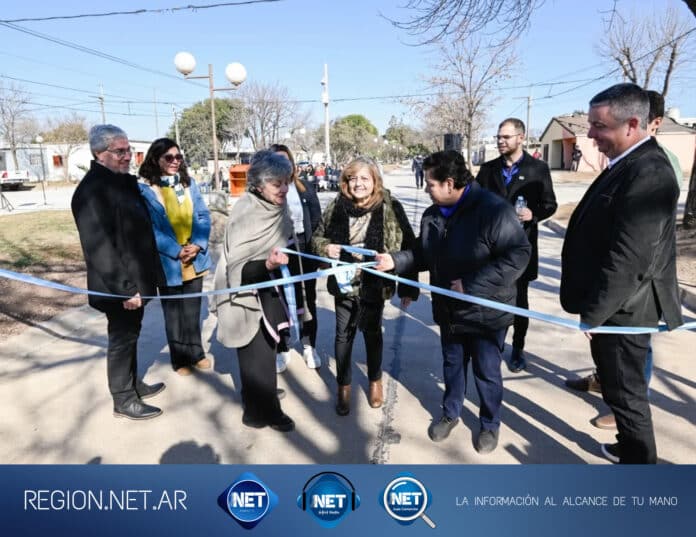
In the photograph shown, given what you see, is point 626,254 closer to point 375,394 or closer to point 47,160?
point 375,394

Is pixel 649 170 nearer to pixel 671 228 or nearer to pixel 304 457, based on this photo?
pixel 671 228

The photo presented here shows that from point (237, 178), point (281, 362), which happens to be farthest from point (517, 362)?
point (237, 178)

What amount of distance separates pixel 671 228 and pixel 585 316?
549 millimetres

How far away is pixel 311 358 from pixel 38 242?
883cm

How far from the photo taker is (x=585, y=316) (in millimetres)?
2398

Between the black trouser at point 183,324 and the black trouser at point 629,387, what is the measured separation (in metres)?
3.12

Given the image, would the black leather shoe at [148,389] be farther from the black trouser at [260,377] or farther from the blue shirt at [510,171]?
the blue shirt at [510,171]

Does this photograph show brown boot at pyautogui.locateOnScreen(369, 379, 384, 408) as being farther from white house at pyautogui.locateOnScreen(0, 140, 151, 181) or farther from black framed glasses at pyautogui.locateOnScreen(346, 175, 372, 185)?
white house at pyautogui.locateOnScreen(0, 140, 151, 181)

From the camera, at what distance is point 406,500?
7.14ft

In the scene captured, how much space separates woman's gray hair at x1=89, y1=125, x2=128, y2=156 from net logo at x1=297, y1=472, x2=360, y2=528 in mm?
2488

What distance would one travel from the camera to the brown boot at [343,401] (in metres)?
3.56

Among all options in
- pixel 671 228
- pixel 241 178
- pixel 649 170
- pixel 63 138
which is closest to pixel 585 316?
pixel 671 228

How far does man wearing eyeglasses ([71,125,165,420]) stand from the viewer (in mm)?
3150

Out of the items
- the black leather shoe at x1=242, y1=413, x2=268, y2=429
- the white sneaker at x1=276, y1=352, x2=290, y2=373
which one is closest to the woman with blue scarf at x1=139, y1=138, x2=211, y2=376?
the white sneaker at x1=276, y1=352, x2=290, y2=373
